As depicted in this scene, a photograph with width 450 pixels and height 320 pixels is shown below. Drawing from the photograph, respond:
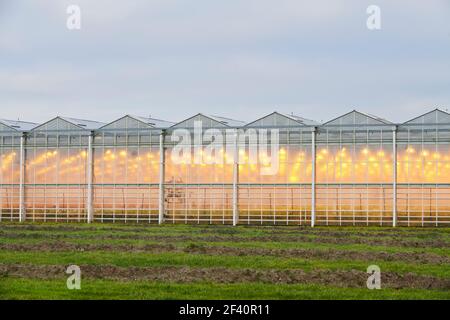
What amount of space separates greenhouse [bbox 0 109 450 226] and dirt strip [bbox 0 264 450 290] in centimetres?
3310

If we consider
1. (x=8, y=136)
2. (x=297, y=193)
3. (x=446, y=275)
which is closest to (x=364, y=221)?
(x=297, y=193)

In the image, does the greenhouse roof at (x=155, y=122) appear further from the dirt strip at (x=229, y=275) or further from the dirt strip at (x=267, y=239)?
the dirt strip at (x=229, y=275)

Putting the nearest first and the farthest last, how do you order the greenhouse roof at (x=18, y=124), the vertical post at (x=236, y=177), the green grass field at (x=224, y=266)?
the green grass field at (x=224, y=266), the vertical post at (x=236, y=177), the greenhouse roof at (x=18, y=124)

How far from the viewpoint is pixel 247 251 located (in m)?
32.5

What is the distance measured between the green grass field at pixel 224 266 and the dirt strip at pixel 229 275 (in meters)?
0.03

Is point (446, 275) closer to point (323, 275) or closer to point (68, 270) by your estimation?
point (323, 275)

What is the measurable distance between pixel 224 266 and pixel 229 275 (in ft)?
9.14

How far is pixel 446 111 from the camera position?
186 ft

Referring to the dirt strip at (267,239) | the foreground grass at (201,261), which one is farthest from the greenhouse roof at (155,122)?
the foreground grass at (201,261)

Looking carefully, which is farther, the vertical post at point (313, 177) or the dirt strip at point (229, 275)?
the vertical post at point (313, 177)

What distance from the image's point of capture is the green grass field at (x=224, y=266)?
2186cm

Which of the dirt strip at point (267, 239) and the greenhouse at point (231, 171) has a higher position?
the greenhouse at point (231, 171)
